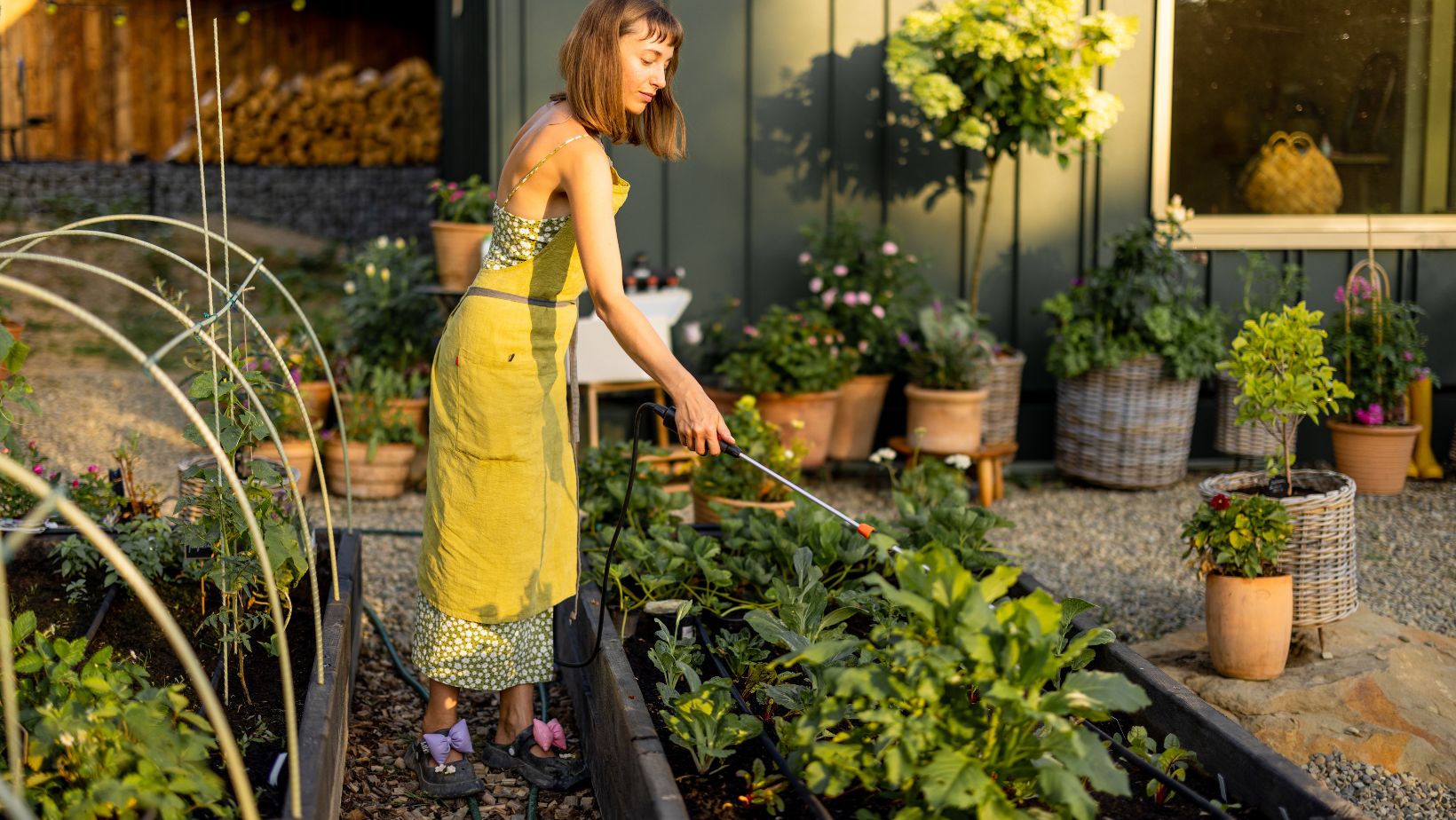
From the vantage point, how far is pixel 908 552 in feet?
7.15

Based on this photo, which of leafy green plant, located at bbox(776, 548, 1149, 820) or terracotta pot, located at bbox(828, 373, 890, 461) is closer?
leafy green plant, located at bbox(776, 548, 1149, 820)

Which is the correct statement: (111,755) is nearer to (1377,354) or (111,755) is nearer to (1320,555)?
(1320,555)

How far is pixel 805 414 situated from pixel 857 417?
417 millimetres

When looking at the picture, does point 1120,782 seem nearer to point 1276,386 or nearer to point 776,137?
point 1276,386

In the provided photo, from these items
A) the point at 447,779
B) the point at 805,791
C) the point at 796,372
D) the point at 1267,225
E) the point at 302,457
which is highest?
the point at 1267,225

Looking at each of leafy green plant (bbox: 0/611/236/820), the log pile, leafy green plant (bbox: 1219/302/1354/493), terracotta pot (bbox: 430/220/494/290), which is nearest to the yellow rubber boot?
leafy green plant (bbox: 1219/302/1354/493)

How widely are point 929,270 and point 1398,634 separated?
9.15 ft

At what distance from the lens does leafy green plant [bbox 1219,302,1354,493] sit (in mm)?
3523

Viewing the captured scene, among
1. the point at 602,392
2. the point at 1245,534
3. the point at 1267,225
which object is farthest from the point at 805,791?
the point at 1267,225

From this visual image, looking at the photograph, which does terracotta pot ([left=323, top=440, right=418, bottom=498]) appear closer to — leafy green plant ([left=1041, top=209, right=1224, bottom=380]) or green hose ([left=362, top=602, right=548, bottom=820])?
green hose ([left=362, top=602, right=548, bottom=820])

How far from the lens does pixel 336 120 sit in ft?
33.6

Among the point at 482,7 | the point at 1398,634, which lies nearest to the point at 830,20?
the point at 482,7

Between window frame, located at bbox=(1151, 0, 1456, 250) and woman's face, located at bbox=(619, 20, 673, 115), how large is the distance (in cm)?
393

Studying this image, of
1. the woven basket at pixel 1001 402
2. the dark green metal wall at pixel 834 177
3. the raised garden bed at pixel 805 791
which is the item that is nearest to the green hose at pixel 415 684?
the raised garden bed at pixel 805 791
